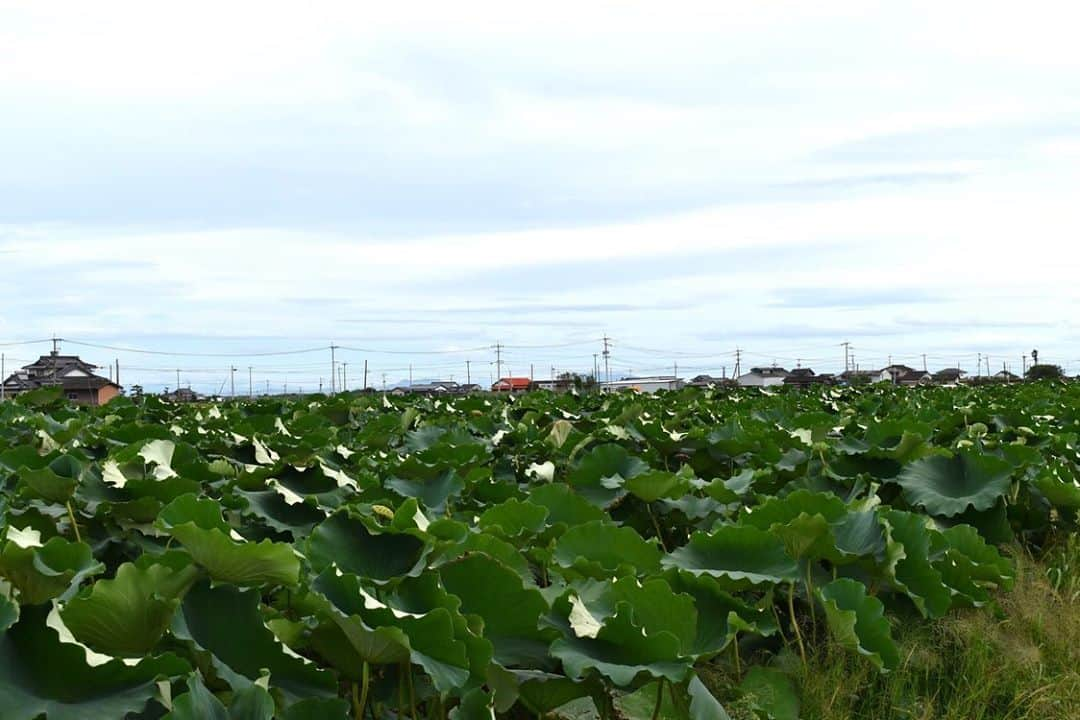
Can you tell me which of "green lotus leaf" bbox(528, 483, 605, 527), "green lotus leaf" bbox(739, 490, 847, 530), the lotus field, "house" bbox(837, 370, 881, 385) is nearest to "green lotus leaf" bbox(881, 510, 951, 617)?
the lotus field

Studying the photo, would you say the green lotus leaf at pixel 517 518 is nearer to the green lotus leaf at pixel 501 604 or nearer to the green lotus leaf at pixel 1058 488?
the green lotus leaf at pixel 501 604

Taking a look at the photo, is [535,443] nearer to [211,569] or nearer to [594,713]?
[594,713]

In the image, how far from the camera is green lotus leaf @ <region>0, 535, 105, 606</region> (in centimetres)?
189

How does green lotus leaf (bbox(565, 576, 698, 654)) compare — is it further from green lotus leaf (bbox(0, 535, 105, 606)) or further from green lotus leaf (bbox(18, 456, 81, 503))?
green lotus leaf (bbox(18, 456, 81, 503))

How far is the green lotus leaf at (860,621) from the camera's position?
2668mm

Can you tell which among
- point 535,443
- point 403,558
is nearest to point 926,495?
point 535,443

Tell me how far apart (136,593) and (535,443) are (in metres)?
3.97

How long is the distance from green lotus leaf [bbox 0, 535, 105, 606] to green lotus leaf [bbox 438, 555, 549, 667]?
28.9 inches

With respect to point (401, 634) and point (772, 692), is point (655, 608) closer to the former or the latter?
point (401, 634)

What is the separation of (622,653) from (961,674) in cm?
218

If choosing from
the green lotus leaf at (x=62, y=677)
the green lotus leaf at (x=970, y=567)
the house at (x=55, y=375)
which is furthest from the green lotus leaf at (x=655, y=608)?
the house at (x=55, y=375)

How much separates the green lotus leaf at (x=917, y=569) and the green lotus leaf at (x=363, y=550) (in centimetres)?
161

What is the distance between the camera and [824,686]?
318cm

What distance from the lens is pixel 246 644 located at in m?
A: 1.83
